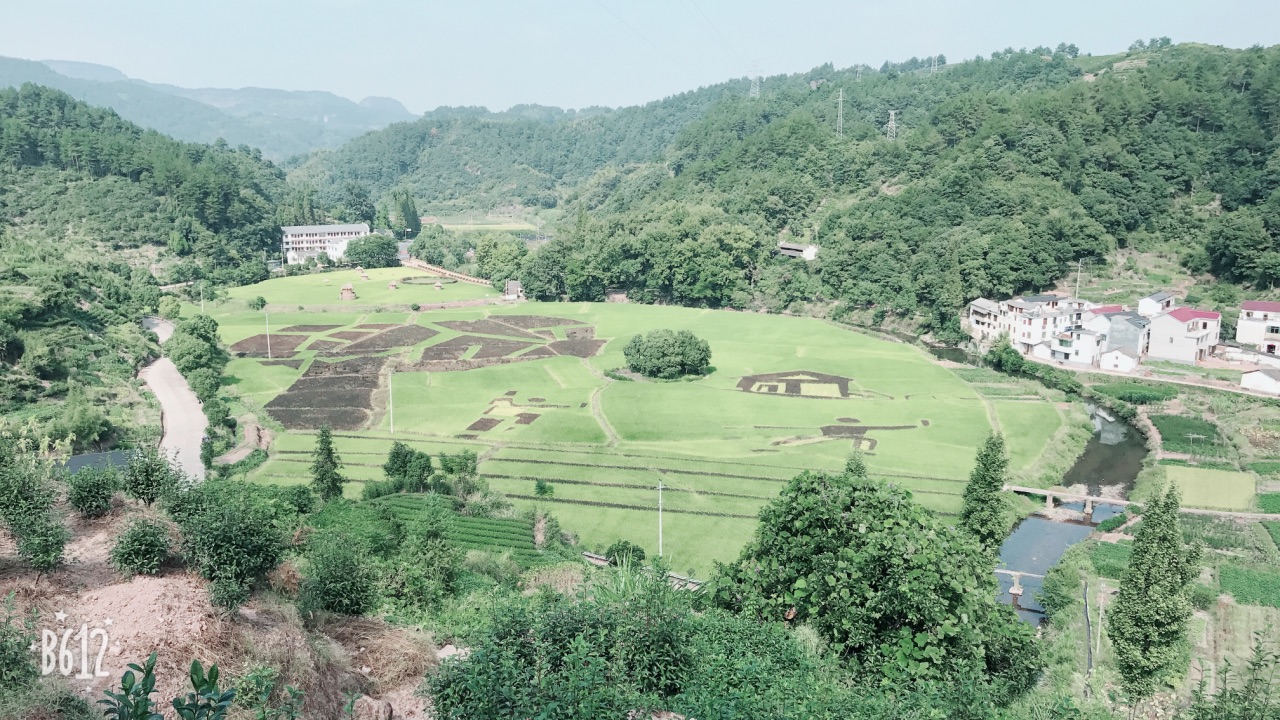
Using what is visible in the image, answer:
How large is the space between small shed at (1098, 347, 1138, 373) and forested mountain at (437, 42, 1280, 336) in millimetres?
12121

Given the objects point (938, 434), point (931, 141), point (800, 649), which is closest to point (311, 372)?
point (938, 434)

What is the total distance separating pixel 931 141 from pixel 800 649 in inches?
3389

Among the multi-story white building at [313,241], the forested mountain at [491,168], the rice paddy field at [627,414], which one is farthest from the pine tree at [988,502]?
the forested mountain at [491,168]

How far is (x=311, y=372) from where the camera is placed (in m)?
50.7

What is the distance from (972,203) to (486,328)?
43.7 m

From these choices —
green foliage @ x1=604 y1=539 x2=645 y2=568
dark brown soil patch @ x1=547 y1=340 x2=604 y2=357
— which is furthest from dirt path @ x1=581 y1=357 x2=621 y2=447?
green foliage @ x1=604 y1=539 x2=645 y2=568

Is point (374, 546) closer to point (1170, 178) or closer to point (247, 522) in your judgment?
point (247, 522)

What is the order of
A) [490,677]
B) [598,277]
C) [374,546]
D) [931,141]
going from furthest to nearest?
[931,141] < [598,277] < [374,546] < [490,677]

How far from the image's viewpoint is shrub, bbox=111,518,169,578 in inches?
453

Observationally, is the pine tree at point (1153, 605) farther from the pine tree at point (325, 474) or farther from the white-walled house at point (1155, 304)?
the white-walled house at point (1155, 304)

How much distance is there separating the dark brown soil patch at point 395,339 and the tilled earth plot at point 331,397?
3679mm

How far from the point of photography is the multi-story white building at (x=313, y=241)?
99.8 meters

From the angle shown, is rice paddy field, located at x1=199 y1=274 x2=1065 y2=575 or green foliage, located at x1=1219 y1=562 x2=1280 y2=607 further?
rice paddy field, located at x1=199 y1=274 x2=1065 y2=575

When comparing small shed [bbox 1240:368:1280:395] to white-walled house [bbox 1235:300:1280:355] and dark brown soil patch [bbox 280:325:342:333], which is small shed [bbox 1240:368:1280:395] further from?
dark brown soil patch [bbox 280:325:342:333]
